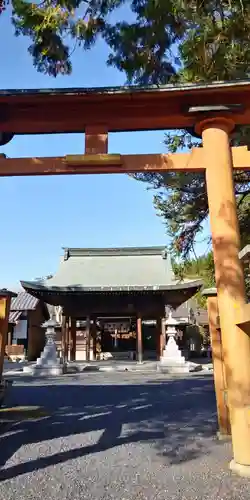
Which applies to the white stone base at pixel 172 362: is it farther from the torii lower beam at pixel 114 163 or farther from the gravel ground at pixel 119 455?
the torii lower beam at pixel 114 163

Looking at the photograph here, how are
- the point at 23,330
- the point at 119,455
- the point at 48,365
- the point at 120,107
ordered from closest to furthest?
the point at 119,455 < the point at 120,107 < the point at 48,365 < the point at 23,330

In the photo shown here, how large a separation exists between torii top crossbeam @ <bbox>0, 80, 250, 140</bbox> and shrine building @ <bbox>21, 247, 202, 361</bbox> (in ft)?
37.0

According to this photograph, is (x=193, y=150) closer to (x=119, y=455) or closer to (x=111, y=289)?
(x=119, y=455)

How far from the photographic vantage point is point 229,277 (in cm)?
349

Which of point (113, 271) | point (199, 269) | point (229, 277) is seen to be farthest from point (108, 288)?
point (229, 277)

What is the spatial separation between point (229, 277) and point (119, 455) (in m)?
2.06

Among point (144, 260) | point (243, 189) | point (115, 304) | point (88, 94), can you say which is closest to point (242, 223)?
point (243, 189)

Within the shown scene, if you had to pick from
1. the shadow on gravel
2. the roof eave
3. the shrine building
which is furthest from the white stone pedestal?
the shadow on gravel

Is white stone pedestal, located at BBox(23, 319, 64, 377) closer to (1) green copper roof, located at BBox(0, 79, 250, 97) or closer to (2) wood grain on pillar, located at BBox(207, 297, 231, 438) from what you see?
(2) wood grain on pillar, located at BBox(207, 297, 231, 438)

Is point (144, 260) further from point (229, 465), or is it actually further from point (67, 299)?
point (229, 465)

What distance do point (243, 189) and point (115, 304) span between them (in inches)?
363

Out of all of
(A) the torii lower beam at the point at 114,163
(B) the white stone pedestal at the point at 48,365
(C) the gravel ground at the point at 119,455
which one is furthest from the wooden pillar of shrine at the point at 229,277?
(B) the white stone pedestal at the point at 48,365

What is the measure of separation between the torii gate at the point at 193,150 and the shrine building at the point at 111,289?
37.2 ft

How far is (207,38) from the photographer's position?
5434 millimetres
